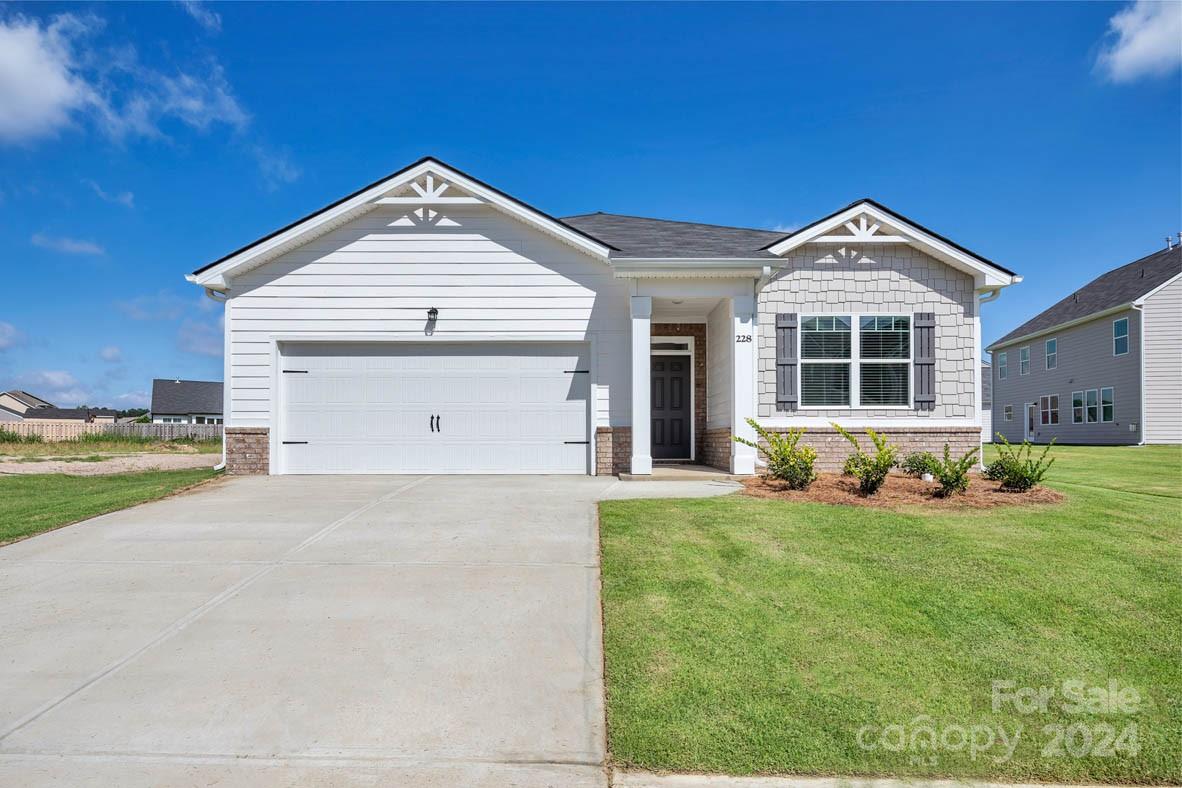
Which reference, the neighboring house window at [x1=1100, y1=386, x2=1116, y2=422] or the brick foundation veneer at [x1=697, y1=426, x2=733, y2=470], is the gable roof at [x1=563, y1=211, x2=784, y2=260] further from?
the neighboring house window at [x1=1100, y1=386, x2=1116, y2=422]

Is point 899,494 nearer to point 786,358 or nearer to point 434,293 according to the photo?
point 786,358

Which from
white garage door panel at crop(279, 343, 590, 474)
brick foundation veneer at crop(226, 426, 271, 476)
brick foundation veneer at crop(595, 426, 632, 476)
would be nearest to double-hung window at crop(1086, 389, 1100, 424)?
brick foundation veneer at crop(595, 426, 632, 476)

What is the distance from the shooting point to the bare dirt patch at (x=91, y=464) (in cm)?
1412

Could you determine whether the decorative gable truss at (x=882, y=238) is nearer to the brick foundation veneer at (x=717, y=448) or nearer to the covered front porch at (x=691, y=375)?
the covered front porch at (x=691, y=375)

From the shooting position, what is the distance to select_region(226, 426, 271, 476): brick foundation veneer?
1066 cm

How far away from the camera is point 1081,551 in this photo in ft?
18.7

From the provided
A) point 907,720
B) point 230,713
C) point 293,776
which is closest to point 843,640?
point 907,720

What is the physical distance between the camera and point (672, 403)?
41.7 ft

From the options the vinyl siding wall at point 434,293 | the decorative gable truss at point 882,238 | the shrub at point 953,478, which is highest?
the decorative gable truss at point 882,238

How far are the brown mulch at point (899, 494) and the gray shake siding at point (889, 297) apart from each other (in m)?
2.39

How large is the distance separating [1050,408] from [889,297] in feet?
71.2

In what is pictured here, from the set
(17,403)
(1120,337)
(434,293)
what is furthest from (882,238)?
(17,403)

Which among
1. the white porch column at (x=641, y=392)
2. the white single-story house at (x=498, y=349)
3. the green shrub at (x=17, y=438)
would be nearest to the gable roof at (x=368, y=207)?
the white single-story house at (x=498, y=349)

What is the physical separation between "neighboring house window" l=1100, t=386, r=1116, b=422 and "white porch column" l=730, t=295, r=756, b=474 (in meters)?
20.3
